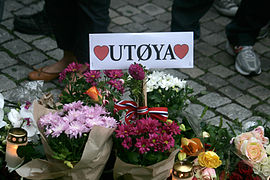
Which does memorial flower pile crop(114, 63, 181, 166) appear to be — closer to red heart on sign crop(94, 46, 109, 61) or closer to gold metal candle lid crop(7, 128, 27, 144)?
red heart on sign crop(94, 46, 109, 61)

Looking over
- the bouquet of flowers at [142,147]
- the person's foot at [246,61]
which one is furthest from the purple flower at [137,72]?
the person's foot at [246,61]

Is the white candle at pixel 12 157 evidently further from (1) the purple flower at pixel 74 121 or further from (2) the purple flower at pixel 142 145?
(2) the purple flower at pixel 142 145

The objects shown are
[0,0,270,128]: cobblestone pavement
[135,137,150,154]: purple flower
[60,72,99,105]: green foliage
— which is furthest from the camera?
[0,0,270,128]: cobblestone pavement

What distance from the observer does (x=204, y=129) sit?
1925 millimetres

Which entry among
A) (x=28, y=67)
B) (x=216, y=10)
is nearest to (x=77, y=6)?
(x=28, y=67)


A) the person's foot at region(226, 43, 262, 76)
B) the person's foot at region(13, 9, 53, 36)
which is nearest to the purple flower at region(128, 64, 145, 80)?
the person's foot at region(226, 43, 262, 76)

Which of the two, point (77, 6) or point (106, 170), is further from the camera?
point (77, 6)

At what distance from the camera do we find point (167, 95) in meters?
1.79

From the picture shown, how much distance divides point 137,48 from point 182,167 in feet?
1.64

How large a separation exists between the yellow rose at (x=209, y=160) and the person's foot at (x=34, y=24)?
2.85m

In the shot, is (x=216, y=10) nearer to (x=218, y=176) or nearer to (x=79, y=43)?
(x=79, y=43)

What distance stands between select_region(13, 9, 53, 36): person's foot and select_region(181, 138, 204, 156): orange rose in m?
2.76

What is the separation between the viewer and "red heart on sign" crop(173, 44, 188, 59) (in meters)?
1.62

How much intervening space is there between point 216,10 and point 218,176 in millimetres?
3432
